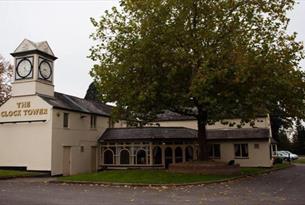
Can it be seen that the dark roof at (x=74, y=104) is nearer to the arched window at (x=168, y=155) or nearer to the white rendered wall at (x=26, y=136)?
the white rendered wall at (x=26, y=136)

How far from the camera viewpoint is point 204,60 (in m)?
25.7

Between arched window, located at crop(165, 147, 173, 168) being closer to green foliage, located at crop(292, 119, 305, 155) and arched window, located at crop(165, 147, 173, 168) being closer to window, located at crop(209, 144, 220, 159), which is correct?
window, located at crop(209, 144, 220, 159)

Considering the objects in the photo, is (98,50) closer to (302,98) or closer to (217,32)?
(217,32)

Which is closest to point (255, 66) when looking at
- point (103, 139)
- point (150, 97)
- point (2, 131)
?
point (150, 97)

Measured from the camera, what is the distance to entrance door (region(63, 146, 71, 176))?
34.0 metres

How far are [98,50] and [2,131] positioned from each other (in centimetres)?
1219

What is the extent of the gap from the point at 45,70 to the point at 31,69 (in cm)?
132

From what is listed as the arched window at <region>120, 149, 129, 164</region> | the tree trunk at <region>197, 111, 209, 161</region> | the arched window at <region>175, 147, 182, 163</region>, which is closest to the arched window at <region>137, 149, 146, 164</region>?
the arched window at <region>120, 149, 129, 164</region>

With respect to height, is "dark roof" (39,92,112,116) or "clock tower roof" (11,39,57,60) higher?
"clock tower roof" (11,39,57,60)

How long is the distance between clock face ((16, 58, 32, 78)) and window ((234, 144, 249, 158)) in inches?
876

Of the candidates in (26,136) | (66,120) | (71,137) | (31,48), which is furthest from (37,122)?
(31,48)

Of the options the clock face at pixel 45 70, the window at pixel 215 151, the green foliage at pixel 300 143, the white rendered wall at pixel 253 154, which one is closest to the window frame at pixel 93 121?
the clock face at pixel 45 70

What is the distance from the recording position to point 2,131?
34531 millimetres

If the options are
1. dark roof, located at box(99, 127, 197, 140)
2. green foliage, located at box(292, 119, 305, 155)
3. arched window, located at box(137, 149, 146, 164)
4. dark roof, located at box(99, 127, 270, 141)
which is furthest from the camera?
green foliage, located at box(292, 119, 305, 155)
